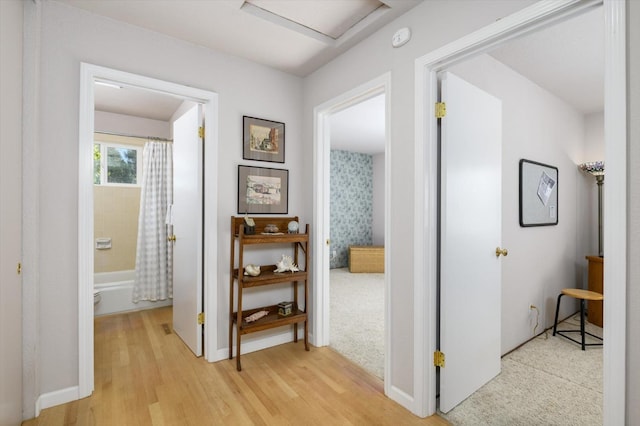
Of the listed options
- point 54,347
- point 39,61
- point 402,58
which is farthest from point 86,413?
point 402,58

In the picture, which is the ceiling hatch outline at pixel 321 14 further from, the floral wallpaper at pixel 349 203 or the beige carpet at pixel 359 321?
the floral wallpaper at pixel 349 203

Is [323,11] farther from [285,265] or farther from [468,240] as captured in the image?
[285,265]

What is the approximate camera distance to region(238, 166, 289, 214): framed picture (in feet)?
8.82

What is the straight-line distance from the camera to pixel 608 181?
116cm

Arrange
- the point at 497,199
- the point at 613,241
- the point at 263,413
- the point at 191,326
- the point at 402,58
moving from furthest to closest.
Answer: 1. the point at 191,326
2. the point at 497,199
3. the point at 402,58
4. the point at 263,413
5. the point at 613,241

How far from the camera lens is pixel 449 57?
175cm

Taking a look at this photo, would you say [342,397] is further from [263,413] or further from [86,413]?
[86,413]

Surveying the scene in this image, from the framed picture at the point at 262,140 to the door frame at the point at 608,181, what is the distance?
1.41m

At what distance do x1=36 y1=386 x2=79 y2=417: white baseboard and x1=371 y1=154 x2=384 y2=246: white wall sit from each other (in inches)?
234

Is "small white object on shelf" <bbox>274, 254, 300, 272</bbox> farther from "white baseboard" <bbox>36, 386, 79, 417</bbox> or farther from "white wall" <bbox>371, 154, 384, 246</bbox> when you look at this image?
"white wall" <bbox>371, 154, 384, 246</bbox>

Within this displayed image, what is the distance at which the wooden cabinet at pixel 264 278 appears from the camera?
243 cm

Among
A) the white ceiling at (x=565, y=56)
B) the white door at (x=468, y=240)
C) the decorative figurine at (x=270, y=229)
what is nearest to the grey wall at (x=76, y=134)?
the white door at (x=468, y=240)

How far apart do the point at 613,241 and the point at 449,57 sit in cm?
123

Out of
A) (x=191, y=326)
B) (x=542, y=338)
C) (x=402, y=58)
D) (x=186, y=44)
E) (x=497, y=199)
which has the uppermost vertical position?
(x=186, y=44)
